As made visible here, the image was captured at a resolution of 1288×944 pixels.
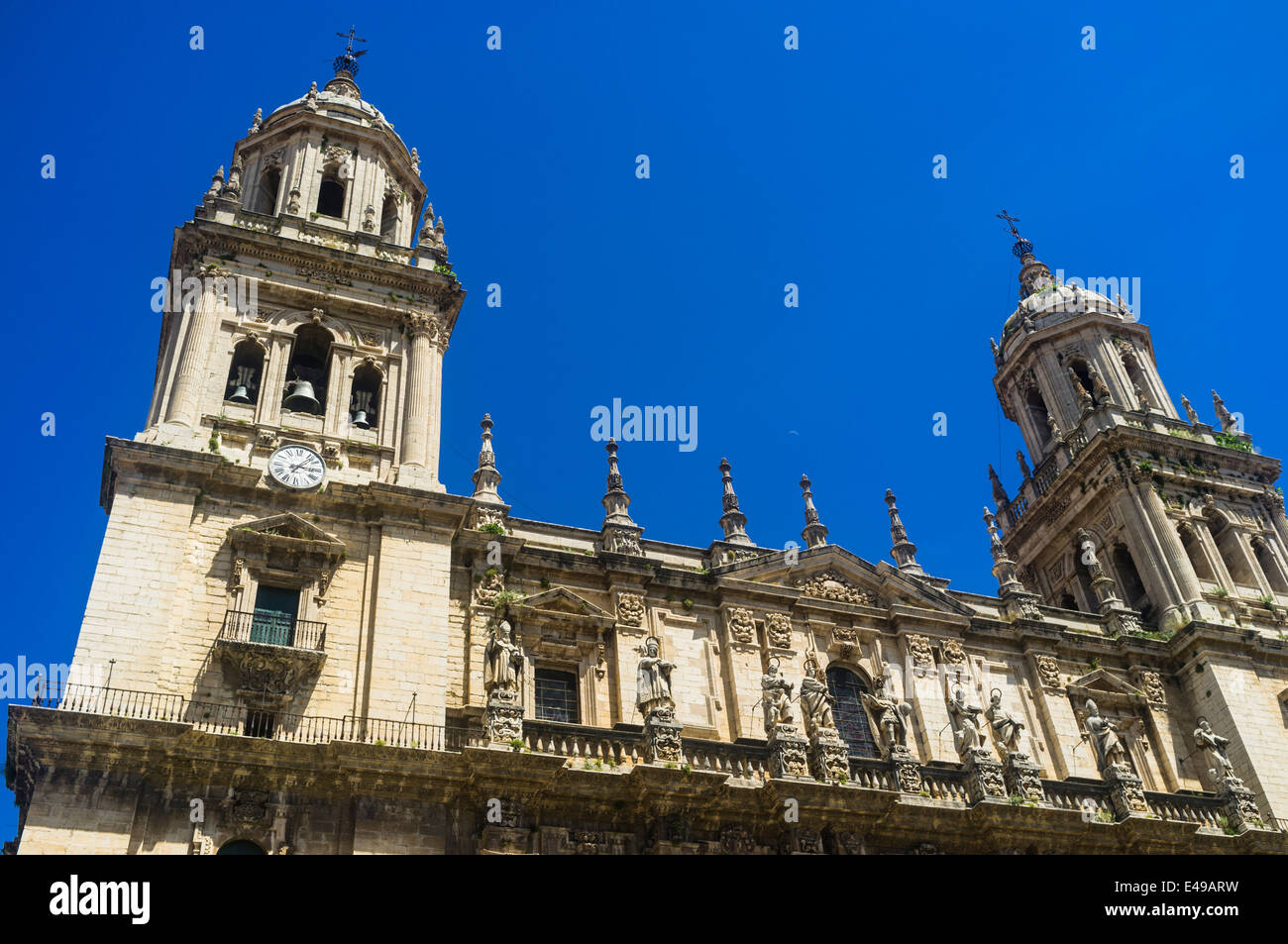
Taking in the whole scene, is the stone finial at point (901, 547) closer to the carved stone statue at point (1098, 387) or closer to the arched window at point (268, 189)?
the carved stone statue at point (1098, 387)

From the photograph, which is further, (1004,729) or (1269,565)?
(1269,565)

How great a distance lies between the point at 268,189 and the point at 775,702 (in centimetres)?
1865

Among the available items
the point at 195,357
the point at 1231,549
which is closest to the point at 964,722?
the point at 1231,549

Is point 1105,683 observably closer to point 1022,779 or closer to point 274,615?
point 1022,779

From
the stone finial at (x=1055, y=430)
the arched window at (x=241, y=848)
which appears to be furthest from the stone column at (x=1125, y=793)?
the arched window at (x=241, y=848)

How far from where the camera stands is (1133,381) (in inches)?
1542

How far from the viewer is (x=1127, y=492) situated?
34.7 m

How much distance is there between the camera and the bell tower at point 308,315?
84.6ft

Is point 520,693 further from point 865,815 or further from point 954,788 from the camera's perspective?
point 954,788

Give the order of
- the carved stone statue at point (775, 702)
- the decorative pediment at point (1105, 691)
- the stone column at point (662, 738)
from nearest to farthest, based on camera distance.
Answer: the stone column at point (662, 738), the carved stone statue at point (775, 702), the decorative pediment at point (1105, 691)

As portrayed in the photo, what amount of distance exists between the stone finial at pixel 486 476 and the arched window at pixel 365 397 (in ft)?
8.34

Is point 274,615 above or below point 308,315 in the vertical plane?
below

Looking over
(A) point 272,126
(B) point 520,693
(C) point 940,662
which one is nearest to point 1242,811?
(C) point 940,662
